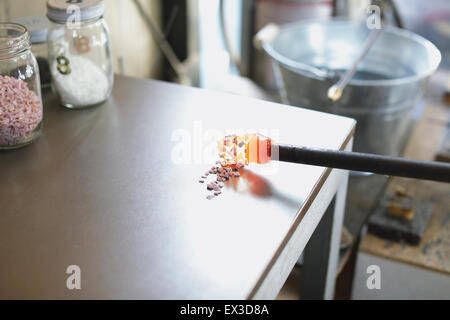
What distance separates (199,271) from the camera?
0.72 m

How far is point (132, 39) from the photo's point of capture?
1850 millimetres

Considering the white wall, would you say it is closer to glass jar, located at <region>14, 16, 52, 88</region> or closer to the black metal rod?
glass jar, located at <region>14, 16, 52, 88</region>

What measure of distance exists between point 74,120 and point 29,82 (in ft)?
0.39

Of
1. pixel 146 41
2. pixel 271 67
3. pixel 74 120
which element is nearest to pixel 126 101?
pixel 74 120

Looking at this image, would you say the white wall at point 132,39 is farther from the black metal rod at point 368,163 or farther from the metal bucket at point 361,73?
the black metal rod at point 368,163

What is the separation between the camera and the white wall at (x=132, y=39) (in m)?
1.71

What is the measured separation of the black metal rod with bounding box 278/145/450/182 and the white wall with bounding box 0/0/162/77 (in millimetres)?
956

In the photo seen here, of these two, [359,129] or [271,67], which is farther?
[271,67]

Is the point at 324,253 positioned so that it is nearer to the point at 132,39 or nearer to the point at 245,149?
the point at 245,149

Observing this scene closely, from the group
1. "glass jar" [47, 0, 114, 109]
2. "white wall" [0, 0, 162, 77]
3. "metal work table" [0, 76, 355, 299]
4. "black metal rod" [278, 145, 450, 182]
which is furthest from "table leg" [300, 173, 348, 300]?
"white wall" [0, 0, 162, 77]

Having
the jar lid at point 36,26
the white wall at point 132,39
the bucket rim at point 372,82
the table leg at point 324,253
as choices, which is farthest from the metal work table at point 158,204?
the white wall at point 132,39

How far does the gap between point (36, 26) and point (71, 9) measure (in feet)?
0.57
